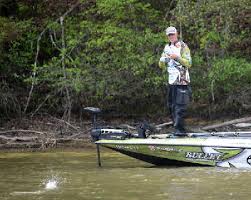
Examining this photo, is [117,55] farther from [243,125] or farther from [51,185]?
[51,185]

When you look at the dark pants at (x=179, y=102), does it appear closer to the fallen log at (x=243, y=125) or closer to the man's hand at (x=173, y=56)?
the man's hand at (x=173, y=56)

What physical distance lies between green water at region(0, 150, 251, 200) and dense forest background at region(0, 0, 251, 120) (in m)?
4.89

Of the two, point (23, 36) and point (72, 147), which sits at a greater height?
point (23, 36)

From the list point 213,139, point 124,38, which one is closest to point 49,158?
point 213,139

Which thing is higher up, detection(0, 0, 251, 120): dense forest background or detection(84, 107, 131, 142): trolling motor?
detection(0, 0, 251, 120): dense forest background

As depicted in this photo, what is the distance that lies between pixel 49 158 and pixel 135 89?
15.6 feet

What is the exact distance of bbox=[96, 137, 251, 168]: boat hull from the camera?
8.84 m

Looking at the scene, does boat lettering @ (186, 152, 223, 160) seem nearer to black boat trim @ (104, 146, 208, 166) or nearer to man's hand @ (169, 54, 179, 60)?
black boat trim @ (104, 146, 208, 166)

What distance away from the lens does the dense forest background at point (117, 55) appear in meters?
14.8

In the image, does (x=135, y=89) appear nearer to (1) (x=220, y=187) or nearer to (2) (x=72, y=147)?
(2) (x=72, y=147)

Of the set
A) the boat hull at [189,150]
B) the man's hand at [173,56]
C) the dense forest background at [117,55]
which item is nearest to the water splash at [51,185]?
the boat hull at [189,150]

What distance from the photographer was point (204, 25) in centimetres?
1480

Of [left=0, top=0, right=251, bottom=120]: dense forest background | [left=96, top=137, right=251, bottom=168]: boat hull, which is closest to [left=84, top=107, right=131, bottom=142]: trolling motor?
[left=96, top=137, right=251, bottom=168]: boat hull

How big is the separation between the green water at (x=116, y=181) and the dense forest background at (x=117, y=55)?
16.0 feet
